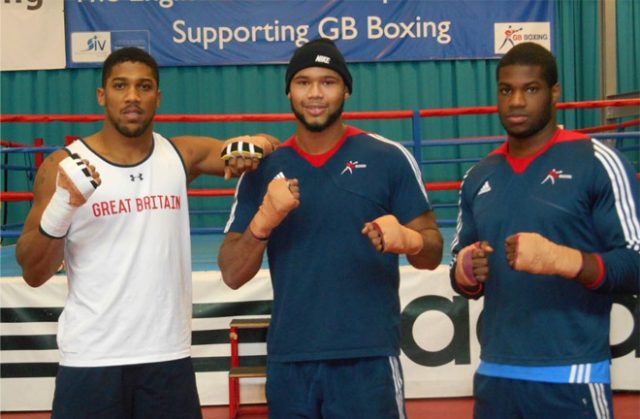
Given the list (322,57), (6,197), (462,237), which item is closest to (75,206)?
(322,57)

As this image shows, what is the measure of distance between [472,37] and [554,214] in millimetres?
8013

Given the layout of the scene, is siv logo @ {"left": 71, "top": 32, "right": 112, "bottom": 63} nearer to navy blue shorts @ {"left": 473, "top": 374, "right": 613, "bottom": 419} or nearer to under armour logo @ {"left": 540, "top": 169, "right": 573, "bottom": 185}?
under armour logo @ {"left": 540, "top": 169, "right": 573, "bottom": 185}

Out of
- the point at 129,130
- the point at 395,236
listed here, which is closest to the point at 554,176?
the point at 395,236

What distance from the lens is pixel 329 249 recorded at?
2.38 metres

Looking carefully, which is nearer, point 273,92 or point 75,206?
point 75,206

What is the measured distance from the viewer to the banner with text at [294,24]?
32.1 ft

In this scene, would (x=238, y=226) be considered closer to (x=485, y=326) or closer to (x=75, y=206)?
(x=75, y=206)

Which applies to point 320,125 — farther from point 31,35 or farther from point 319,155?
point 31,35

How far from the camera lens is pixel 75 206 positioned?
2441mm

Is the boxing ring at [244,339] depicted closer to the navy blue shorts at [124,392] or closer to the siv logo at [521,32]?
the navy blue shorts at [124,392]

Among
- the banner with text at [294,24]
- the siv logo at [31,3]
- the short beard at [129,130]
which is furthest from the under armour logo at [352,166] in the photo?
the siv logo at [31,3]

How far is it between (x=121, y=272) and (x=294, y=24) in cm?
764

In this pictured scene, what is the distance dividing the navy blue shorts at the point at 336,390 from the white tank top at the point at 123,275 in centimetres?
47

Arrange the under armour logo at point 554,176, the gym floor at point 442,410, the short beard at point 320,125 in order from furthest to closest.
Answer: the gym floor at point 442,410 → the short beard at point 320,125 → the under armour logo at point 554,176
